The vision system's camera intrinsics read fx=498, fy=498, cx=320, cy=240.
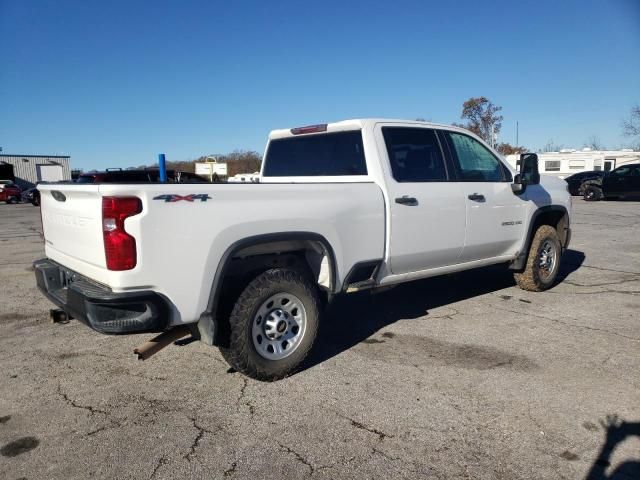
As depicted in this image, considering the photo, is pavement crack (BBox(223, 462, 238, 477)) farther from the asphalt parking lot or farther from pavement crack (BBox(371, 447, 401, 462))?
pavement crack (BBox(371, 447, 401, 462))

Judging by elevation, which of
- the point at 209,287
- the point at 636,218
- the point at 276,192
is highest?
the point at 276,192

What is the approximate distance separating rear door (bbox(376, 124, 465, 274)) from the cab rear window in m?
0.26

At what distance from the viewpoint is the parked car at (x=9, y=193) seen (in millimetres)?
31844

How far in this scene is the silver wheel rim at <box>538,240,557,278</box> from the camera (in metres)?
6.34

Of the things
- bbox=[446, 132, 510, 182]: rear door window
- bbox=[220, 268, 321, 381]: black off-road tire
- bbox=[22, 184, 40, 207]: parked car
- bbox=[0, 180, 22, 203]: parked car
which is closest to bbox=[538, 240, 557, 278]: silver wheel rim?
bbox=[446, 132, 510, 182]: rear door window

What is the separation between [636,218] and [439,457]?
1636 cm

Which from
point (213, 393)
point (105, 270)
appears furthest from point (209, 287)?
point (213, 393)

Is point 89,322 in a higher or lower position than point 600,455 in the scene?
higher

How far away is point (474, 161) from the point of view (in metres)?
5.34

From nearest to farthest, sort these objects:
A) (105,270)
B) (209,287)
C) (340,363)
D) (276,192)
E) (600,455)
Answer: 1. (600,455)
2. (105,270)
3. (209,287)
4. (276,192)
5. (340,363)

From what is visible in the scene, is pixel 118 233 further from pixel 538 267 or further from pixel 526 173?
pixel 538 267

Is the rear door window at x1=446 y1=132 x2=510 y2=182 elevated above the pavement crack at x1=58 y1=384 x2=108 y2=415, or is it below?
above

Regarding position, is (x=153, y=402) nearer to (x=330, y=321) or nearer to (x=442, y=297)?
(x=330, y=321)

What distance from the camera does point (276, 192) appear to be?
3.51 meters
